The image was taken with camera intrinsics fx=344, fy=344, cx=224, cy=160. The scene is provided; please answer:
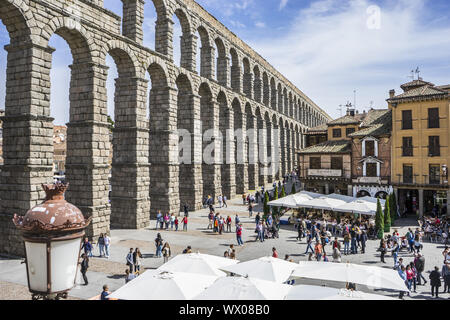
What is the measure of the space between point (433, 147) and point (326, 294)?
27.8m

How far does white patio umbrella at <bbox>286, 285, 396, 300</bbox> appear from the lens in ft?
28.6

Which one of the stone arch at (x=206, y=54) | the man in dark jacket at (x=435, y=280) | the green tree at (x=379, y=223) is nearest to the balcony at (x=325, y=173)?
the green tree at (x=379, y=223)

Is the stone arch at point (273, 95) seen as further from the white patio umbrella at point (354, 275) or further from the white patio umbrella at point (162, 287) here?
the white patio umbrella at point (162, 287)

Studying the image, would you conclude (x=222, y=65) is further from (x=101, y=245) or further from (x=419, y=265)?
(x=419, y=265)

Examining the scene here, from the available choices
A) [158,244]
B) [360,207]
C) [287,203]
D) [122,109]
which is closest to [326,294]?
[158,244]

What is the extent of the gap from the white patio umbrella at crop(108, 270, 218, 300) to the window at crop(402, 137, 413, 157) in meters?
28.3

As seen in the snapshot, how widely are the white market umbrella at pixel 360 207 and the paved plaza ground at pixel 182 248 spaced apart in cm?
226

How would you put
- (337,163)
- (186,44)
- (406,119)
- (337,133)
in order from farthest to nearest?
(337,133) → (337,163) → (186,44) → (406,119)

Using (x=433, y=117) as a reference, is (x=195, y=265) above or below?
below

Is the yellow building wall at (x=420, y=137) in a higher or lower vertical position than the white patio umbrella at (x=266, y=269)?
higher

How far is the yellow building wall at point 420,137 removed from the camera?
3075 cm

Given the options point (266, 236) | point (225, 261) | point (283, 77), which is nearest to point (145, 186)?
point (266, 236)

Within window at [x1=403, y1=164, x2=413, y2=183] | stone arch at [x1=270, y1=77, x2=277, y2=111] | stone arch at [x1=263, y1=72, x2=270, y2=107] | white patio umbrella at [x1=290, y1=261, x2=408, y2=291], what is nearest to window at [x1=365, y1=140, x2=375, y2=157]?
window at [x1=403, y1=164, x2=413, y2=183]

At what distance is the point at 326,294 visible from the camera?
9117mm
